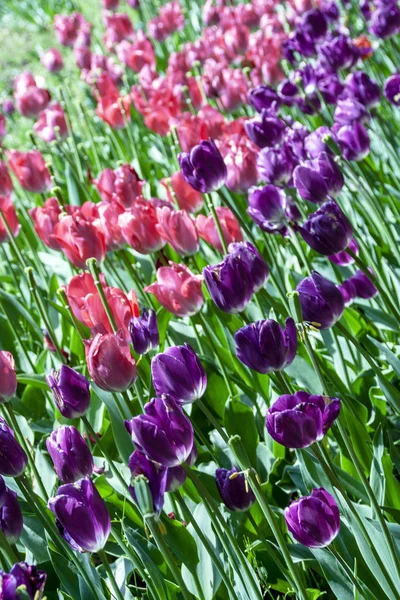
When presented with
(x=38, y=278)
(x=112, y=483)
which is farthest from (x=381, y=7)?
(x=112, y=483)

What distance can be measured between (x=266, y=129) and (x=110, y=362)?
41.1 inches

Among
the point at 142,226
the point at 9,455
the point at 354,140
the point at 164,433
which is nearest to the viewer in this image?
the point at 164,433

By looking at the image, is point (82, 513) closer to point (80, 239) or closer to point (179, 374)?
point (179, 374)

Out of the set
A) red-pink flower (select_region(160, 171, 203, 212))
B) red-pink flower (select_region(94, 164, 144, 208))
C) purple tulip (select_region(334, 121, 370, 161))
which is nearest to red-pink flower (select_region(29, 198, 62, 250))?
red-pink flower (select_region(94, 164, 144, 208))

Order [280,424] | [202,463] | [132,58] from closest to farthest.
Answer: [280,424], [202,463], [132,58]

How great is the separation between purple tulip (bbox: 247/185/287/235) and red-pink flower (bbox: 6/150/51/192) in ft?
4.15

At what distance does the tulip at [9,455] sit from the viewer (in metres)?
1.34

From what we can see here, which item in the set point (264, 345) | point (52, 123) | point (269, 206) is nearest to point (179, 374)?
point (264, 345)

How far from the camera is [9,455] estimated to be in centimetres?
136

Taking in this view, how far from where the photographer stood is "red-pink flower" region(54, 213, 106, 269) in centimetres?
212

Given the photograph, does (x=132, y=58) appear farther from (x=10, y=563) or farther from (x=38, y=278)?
(x=10, y=563)

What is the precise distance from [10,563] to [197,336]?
36.8 inches

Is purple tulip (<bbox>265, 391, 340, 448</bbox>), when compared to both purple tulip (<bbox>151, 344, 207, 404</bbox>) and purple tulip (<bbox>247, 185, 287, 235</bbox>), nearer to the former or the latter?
purple tulip (<bbox>151, 344, 207, 404</bbox>)

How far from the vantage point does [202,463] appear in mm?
1929
